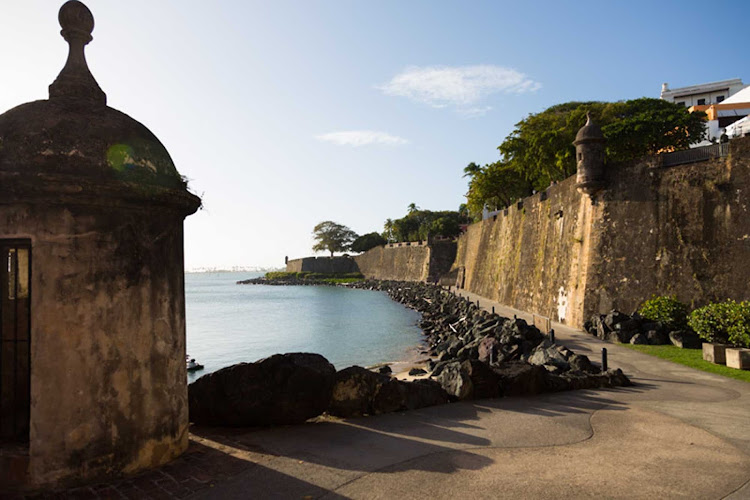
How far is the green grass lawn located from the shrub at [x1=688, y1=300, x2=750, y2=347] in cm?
60

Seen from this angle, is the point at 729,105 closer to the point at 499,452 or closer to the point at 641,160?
the point at 641,160

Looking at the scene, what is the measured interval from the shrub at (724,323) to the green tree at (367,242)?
287ft

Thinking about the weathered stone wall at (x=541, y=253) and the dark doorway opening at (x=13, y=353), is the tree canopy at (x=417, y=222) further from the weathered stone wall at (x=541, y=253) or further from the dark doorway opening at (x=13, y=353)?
the dark doorway opening at (x=13, y=353)

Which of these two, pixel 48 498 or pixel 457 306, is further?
pixel 457 306

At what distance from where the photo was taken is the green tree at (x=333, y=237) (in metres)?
106

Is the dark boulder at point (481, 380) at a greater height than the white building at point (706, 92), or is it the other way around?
the white building at point (706, 92)

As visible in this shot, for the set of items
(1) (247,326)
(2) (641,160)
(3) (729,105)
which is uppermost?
(3) (729,105)

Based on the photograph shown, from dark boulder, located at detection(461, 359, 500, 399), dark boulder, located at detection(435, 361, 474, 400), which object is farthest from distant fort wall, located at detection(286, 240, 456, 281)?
dark boulder, located at detection(435, 361, 474, 400)

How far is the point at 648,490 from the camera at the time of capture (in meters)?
4.31

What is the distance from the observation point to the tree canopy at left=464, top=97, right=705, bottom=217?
25.1 m

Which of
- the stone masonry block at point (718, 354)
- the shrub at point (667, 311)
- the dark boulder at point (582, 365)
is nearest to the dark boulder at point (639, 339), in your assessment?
the shrub at point (667, 311)

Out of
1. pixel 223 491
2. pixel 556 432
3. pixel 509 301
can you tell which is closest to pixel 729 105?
pixel 509 301

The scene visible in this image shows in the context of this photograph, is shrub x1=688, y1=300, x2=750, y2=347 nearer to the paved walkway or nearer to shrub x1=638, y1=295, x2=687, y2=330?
shrub x1=638, y1=295, x2=687, y2=330

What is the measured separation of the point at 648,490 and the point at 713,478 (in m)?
0.84
